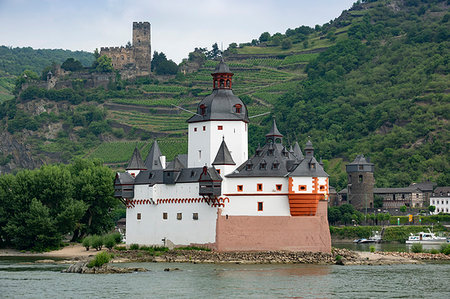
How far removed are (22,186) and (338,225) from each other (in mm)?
49832

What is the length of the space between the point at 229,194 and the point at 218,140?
5.31 m

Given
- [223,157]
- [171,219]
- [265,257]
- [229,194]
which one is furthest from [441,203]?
[265,257]

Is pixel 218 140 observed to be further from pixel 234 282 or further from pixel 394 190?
pixel 394 190

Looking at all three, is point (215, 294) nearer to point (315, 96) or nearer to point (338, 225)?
point (338, 225)

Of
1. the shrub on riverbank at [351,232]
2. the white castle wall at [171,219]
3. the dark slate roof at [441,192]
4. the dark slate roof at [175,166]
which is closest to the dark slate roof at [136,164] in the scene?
the white castle wall at [171,219]

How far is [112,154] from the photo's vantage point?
509ft

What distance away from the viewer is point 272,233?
67500mm

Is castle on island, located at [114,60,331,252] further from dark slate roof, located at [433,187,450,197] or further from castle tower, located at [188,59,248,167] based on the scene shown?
dark slate roof, located at [433,187,450,197]

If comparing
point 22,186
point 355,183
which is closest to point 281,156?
point 22,186

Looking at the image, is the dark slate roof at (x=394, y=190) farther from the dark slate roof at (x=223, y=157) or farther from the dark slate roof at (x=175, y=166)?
the dark slate roof at (x=223, y=157)

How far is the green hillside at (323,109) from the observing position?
142375mm

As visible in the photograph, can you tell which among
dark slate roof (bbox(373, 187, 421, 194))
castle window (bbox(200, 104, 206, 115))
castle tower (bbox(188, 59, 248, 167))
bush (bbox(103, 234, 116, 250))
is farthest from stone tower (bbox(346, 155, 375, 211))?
bush (bbox(103, 234, 116, 250))

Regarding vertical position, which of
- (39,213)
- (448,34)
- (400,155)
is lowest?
(39,213)

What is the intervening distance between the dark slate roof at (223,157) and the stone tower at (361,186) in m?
58.8
